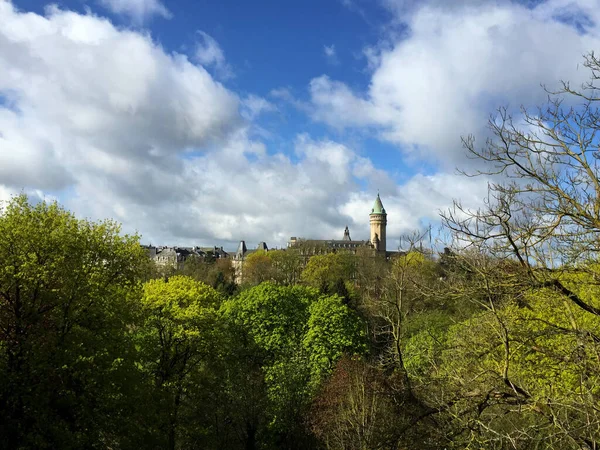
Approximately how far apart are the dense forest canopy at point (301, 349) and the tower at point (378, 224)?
111156 mm

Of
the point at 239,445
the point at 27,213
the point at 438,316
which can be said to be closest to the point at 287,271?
the point at 438,316

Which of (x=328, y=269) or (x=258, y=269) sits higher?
(x=258, y=269)

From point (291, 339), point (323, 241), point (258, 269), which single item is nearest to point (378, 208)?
point (323, 241)

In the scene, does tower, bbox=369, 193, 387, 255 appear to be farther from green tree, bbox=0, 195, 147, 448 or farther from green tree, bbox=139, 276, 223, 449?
green tree, bbox=0, 195, 147, 448

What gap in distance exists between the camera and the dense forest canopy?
6406mm

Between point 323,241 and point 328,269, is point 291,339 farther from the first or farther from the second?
point 323,241

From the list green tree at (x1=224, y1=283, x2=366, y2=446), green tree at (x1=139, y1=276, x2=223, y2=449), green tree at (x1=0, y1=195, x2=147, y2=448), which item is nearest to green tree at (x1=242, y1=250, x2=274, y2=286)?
green tree at (x1=224, y1=283, x2=366, y2=446)

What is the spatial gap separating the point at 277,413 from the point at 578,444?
66.0 ft

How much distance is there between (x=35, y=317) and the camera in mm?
14836

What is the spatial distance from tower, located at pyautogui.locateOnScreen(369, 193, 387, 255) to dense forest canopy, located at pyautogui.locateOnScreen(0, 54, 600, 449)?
111 meters

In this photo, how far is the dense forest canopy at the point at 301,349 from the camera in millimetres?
6406

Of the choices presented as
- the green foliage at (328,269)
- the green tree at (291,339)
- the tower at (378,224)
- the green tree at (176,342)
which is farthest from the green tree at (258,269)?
the tower at (378,224)

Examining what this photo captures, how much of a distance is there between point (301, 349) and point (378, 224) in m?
121

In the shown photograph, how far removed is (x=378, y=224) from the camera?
146 meters
